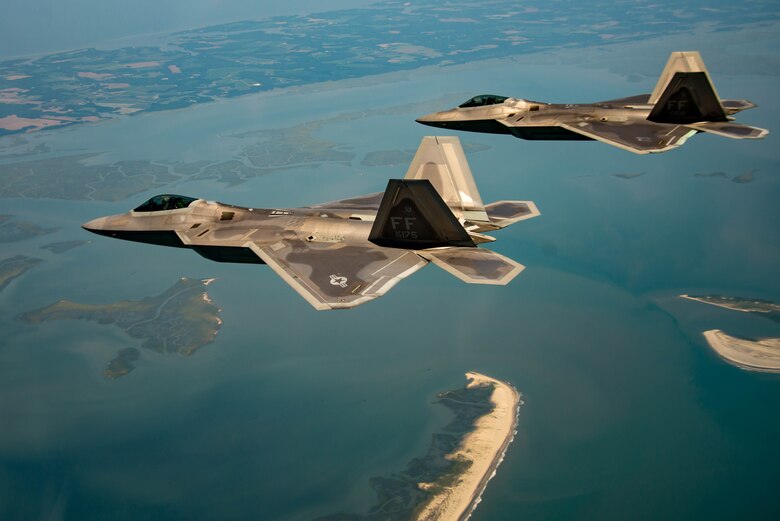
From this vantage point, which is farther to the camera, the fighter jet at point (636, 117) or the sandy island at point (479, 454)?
the sandy island at point (479, 454)

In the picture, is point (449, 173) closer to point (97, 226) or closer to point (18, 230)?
point (97, 226)

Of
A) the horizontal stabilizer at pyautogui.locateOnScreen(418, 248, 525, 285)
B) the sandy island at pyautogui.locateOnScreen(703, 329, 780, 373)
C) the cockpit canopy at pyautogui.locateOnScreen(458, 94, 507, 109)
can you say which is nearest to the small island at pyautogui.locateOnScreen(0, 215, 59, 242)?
the cockpit canopy at pyautogui.locateOnScreen(458, 94, 507, 109)

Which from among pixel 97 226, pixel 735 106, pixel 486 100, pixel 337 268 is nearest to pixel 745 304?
pixel 735 106

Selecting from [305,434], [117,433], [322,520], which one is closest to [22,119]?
[117,433]

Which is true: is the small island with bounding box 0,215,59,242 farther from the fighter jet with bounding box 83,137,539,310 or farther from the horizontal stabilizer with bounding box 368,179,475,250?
the horizontal stabilizer with bounding box 368,179,475,250

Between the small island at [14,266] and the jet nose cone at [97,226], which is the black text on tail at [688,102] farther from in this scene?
the small island at [14,266]

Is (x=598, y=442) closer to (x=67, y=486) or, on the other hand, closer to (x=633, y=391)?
(x=633, y=391)

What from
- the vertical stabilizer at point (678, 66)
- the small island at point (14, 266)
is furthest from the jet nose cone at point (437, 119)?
the small island at point (14, 266)

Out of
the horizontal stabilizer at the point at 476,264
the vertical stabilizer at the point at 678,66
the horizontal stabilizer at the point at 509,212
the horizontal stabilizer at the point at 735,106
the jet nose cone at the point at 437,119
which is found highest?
the vertical stabilizer at the point at 678,66
